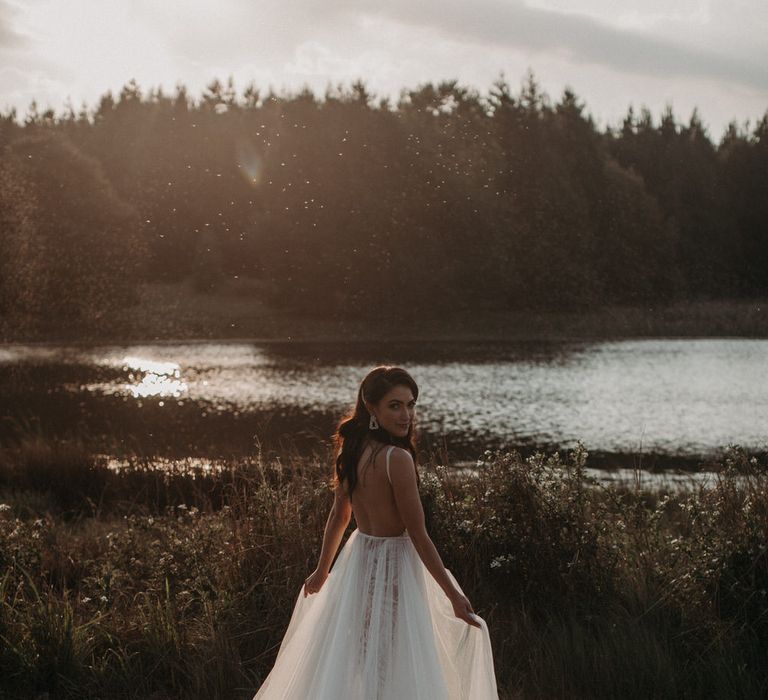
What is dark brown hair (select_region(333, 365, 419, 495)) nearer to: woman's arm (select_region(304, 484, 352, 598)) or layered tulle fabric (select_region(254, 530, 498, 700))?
woman's arm (select_region(304, 484, 352, 598))

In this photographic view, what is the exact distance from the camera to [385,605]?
3557 millimetres

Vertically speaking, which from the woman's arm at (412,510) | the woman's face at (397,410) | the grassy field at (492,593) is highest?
the woman's face at (397,410)

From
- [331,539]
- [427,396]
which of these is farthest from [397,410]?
[427,396]

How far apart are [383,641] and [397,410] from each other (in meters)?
0.91

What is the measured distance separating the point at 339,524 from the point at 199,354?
32.7 m

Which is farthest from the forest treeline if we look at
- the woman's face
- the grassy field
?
the woman's face

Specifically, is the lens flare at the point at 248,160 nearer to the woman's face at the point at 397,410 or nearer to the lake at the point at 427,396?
the lake at the point at 427,396

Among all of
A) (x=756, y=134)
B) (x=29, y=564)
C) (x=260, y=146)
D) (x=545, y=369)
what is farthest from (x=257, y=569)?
(x=756, y=134)

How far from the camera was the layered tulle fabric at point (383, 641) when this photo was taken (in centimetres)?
343

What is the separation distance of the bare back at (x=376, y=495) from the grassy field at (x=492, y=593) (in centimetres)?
149

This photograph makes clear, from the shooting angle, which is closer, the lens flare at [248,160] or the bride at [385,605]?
the bride at [385,605]

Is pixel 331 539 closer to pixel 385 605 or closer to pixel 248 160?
pixel 385 605

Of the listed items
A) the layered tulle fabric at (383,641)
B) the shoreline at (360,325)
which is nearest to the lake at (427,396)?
the shoreline at (360,325)

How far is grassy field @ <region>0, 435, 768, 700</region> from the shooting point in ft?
15.5
